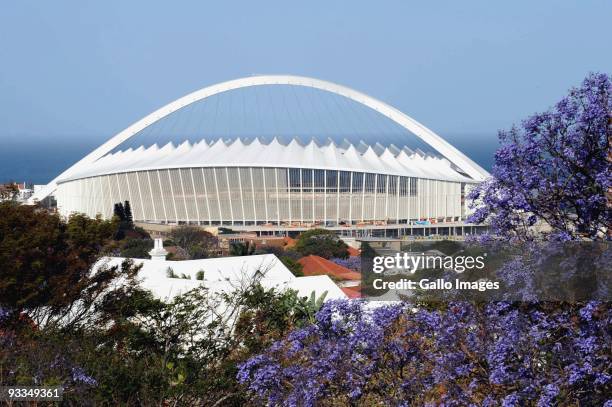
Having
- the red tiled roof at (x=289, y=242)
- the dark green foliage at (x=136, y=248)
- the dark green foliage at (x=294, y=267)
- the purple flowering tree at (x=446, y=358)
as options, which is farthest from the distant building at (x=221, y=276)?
the red tiled roof at (x=289, y=242)

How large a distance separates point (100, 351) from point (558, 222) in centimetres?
1139

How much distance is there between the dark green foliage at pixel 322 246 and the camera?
219 feet

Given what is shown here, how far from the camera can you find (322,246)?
67.8 m

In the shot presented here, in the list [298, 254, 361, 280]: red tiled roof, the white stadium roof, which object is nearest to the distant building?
[298, 254, 361, 280]: red tiled roof

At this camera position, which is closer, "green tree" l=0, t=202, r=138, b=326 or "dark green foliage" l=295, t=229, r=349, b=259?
"green tree" l=0, t=202, r=138, b=326

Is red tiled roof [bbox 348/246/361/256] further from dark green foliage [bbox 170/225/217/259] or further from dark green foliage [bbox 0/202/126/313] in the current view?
dark green foliage [bbox 0/202/126/313]

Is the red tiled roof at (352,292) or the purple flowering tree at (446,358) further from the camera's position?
the red tiled roof at (352,292)

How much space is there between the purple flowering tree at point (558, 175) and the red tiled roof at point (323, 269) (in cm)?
3551

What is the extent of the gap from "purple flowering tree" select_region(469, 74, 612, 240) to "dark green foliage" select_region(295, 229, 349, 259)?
5419cm

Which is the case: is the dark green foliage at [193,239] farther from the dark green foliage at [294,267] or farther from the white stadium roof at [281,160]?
the dark green foliage at [294,267]

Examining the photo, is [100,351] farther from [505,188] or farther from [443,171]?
[443,171]

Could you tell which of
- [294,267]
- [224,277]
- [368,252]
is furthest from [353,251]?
[368,252]

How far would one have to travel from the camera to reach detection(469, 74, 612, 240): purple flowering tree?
11.1 m

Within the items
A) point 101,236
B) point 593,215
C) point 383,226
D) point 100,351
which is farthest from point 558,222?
point 383,226
